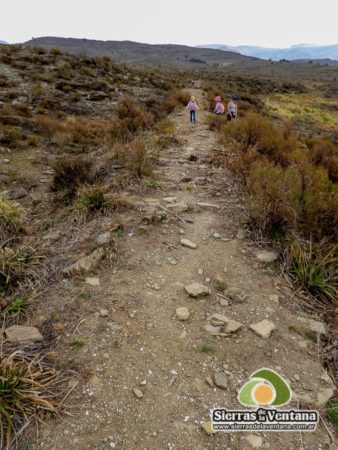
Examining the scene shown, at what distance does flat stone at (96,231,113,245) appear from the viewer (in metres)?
4.28

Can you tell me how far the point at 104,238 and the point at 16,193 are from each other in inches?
141

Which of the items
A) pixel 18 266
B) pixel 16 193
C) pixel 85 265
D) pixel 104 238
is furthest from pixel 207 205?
pixel 16 193

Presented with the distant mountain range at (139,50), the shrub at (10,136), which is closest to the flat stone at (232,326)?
the shrub at (10,136)

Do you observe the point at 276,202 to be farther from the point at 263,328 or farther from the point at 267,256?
the point at 263,328

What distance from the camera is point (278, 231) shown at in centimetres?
465

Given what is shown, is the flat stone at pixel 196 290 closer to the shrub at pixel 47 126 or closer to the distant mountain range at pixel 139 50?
the shrub at pixel 47 126

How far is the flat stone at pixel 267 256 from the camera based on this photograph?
4.21 meters

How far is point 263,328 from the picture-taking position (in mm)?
3193

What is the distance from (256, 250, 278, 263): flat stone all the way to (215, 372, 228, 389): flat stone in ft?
6.23

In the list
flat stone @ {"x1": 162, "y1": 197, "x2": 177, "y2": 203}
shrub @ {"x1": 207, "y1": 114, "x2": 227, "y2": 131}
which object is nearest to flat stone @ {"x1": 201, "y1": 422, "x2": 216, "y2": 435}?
flat stone @ {"x1": 162, "y1": 197, "x2": 177, "y2": 203}

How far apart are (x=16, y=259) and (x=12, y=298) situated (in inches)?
25.4

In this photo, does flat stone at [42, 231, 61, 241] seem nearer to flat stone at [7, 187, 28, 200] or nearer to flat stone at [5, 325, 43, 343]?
flat stone at [5, 325, 43, 343]

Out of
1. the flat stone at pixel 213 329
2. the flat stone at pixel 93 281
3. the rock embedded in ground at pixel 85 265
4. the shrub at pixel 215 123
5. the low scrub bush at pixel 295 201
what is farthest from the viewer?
the shrub at pixel 215 123
